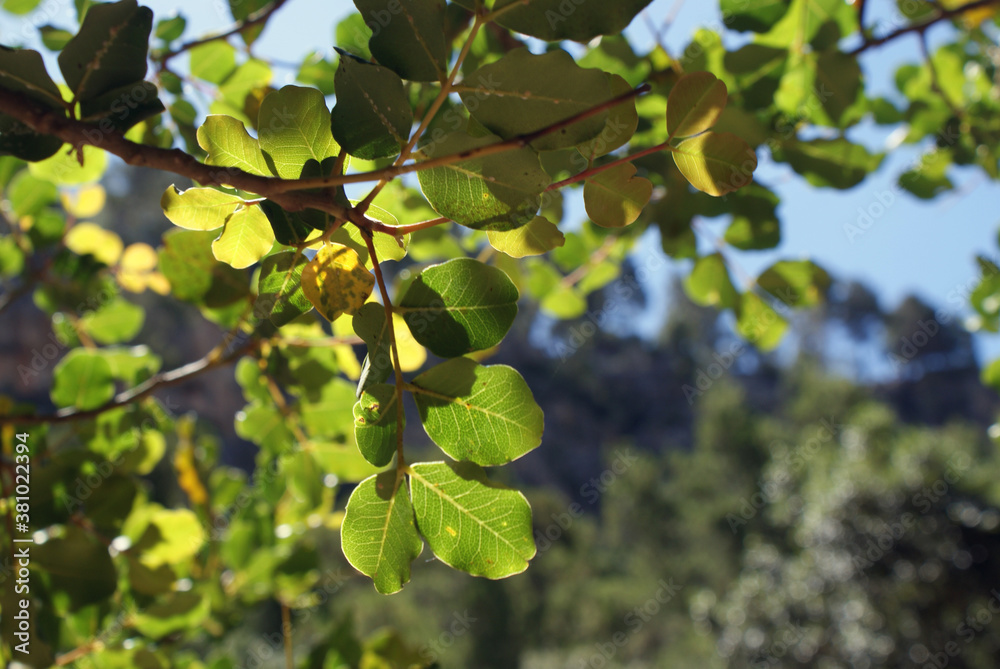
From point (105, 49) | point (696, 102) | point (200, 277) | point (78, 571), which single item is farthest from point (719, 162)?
point (78, 571)

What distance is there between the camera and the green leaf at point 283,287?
38cm

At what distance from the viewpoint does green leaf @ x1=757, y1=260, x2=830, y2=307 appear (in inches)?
36.0

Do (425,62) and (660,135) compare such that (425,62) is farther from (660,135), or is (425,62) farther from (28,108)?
(660,135)

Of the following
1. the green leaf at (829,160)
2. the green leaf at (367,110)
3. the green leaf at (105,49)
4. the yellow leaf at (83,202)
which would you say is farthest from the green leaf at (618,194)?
the yellow leaf at (83,202)

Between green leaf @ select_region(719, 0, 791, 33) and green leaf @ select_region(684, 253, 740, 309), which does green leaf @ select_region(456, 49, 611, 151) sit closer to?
green leaf @ select_region(719, 0, 791, 33)

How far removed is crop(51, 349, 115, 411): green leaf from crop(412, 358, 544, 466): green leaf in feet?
2.11

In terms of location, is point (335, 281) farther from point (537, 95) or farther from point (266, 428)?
point (266, 428)

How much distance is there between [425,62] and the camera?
0.37 metres

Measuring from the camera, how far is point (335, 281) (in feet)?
1.16

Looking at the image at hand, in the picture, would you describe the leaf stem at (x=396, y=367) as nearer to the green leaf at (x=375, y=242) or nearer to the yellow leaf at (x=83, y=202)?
the green leaf at (x=375, y=242)

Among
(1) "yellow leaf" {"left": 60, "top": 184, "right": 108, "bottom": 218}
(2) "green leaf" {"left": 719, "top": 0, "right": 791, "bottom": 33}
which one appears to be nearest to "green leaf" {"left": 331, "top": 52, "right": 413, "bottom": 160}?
(2) "green leaf" {"left": 719, "top": 0, "right": 791, "bottom": 33}

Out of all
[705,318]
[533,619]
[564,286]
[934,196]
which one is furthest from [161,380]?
[705,318]

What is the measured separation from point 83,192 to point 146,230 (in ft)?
55.6

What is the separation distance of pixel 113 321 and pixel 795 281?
110 centimetres
